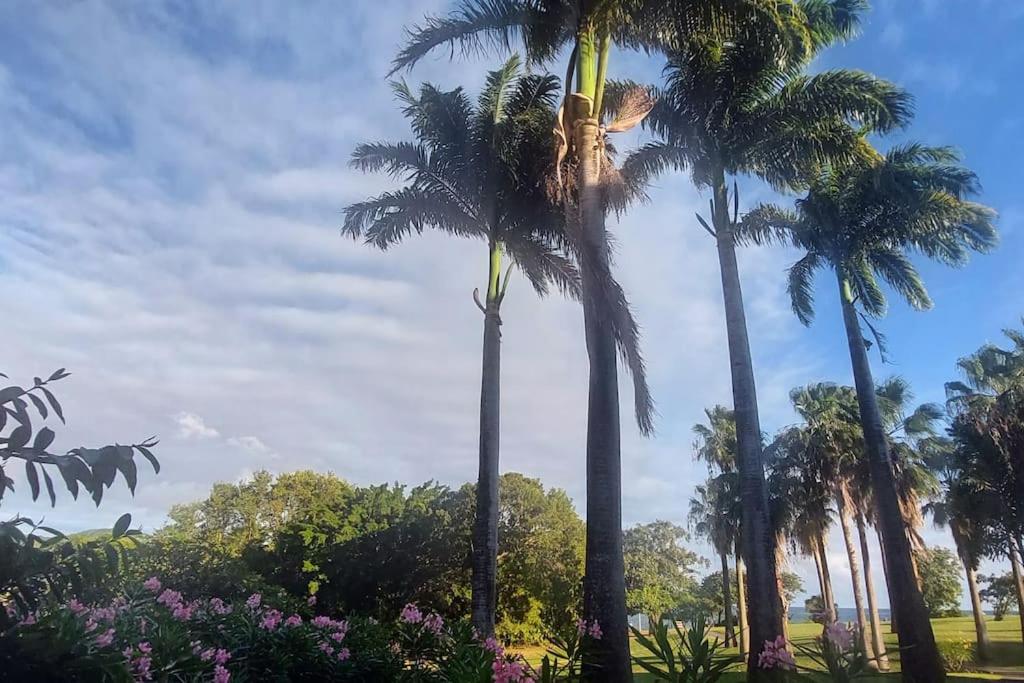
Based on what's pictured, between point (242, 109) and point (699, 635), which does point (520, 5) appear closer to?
point (242, 109)

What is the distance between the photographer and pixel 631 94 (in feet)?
37.3

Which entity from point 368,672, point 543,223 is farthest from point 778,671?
point 543,223

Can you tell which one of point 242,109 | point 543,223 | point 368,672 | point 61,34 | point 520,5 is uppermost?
point 520,5

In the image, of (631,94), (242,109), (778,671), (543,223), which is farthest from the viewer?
(543,223)

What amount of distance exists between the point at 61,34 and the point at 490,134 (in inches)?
403

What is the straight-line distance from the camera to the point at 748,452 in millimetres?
12297

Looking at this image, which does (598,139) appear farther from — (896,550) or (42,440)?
(896,550)

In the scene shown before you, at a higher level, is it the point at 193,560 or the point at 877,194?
the point at 877,194

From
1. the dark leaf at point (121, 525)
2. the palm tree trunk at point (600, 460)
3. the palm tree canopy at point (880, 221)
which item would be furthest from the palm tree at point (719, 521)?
the dark leaf at point (121, 525)

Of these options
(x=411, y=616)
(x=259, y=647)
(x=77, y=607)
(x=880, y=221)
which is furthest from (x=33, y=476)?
(x=880, y=221)

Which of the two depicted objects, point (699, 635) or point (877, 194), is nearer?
point (699, 635)

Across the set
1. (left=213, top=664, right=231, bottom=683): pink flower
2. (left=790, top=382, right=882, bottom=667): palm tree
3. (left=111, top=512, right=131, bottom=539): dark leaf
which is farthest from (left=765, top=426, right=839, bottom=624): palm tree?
(left=111, top=512, right=131, bottom=539): dark leaf

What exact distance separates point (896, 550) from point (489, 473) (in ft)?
28.9

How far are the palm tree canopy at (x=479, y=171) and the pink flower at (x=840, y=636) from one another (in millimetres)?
10980
